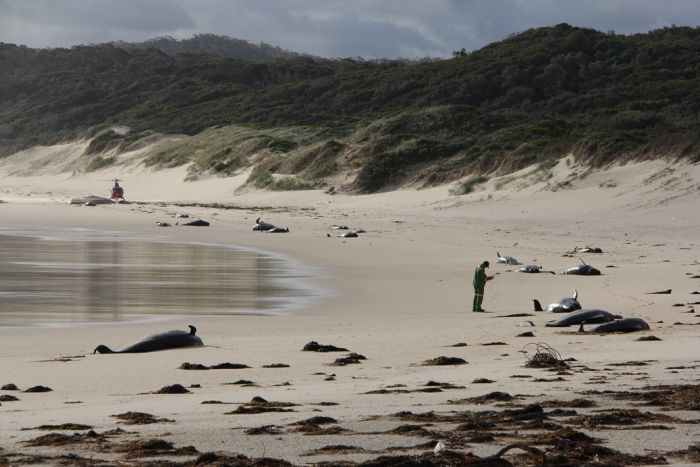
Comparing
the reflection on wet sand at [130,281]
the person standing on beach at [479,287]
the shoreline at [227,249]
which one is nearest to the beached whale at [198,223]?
the shoreline at [227,249]

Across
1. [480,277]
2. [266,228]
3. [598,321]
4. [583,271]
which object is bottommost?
[598,321]

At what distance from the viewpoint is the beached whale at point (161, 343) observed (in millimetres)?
12008

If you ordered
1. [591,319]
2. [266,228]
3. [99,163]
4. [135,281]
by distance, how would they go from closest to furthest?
[591,319] < [135,281] < [266,228] < [99,163]

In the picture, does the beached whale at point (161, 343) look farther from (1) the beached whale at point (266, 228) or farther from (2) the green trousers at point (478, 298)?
(1) the beached whale at point (266, 228)

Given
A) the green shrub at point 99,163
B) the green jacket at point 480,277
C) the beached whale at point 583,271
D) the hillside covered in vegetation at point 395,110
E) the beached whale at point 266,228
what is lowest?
the beached whale at point 583,271

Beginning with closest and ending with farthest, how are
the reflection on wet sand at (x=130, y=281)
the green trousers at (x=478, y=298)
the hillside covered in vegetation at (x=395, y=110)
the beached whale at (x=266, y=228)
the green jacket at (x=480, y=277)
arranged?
1. the green jacket at (x=480, y=277)
2. the green trousers at (x=478, y=298)
3. the reflection on wet sand at (x=130, y=281)
4. the beached whale at (x=266, y=228)
5. the hillside covered in vegetation at (x=395, y=110)

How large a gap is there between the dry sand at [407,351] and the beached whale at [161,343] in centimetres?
17

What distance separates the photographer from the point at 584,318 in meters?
14.0

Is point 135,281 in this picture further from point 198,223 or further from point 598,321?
point 198,223

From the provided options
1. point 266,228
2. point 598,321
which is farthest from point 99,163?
point 598,321

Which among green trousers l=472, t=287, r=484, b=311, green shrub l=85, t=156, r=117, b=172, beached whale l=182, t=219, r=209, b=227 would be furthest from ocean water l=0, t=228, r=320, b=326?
green shrub l=85, t=156, r=117, b=172

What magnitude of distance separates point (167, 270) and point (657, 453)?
1651cm

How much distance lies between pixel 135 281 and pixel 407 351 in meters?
9.35

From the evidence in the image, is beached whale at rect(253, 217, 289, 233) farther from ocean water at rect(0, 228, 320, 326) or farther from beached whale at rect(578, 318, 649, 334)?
beached whale at rect(578, 318, 649, 334)
